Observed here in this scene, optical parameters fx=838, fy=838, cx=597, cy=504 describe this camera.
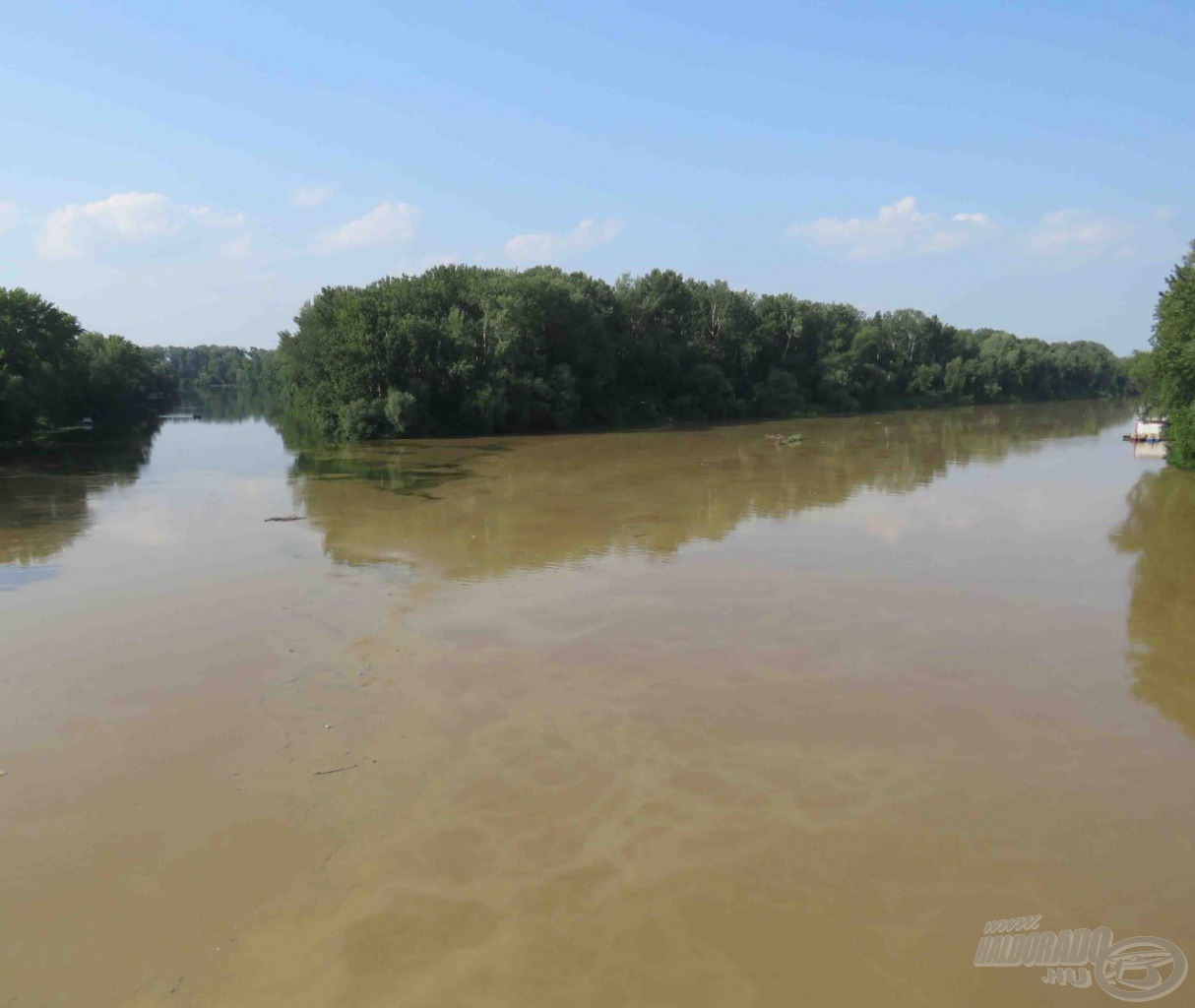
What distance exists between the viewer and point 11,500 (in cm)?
2517

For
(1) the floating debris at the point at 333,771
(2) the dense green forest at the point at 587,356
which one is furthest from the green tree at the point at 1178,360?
(1) the floating debris at the point at 333,771

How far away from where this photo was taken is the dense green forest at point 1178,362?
28.3 meters

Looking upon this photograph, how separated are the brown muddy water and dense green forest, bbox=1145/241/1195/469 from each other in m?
12.5

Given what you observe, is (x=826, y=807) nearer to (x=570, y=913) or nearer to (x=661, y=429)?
(x=570, y=913)

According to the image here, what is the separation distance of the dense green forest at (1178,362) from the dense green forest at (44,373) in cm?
4702

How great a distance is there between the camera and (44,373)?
41.9m

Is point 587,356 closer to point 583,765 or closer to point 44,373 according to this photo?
point 44,373

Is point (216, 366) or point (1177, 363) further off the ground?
point (216, 366)

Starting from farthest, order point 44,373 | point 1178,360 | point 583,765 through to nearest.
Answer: point 44,373 → point 1178,360 → point 583,765

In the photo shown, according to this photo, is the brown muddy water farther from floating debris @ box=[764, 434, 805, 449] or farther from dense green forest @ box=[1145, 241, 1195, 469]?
floating debris @ box=[764, 434, 805, 449]

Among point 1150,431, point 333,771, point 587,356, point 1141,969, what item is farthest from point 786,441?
point 1141,969

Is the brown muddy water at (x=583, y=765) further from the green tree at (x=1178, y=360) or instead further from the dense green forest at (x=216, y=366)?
the dense green forest at (x=216, y=366)

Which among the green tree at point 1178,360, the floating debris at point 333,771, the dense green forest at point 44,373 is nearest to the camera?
the floating debris at point 333,771

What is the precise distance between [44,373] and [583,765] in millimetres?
44014
